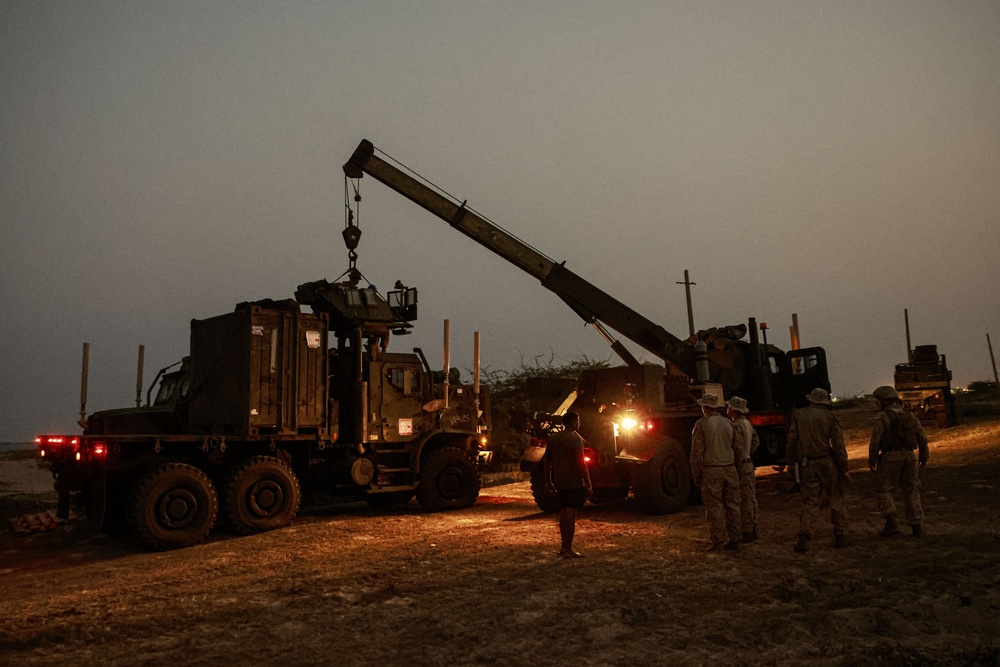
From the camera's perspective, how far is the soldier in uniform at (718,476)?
28.4 ft

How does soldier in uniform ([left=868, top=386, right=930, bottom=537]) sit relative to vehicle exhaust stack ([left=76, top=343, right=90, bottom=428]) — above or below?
below

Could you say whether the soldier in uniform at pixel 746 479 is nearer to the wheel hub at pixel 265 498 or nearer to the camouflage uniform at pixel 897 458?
the camouflage uniform at pixel 897 458

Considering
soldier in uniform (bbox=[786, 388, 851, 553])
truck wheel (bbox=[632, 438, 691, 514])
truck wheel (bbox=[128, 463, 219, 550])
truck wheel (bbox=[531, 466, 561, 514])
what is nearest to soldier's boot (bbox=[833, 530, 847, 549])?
soldier in uniform (bbox=[786, 388, 851, 553])

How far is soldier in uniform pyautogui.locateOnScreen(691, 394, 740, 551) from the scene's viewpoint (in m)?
8.66

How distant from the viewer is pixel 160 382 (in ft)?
48.3

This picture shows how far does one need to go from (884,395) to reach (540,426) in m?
5.36

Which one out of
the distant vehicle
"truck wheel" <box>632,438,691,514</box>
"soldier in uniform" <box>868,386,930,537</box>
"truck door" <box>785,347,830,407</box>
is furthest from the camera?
the distant vehicle

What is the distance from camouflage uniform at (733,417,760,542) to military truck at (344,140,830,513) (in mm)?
2665

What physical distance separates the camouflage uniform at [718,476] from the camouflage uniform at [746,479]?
0.14 meters

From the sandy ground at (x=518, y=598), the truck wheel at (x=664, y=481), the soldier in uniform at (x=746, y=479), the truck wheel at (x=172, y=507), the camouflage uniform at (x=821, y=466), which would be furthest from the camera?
the truck wheel at (x=664, y=481)

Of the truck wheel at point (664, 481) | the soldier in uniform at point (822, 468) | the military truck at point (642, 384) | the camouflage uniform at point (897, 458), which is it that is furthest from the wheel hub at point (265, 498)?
the camouflage uniform at point (897, 458)

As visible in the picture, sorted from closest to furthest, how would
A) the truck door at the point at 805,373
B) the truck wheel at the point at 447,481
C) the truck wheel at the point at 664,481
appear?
the truck wheel at the point at 664,481 < the truck wheel at the point at 447,481 < the truck door at the point at 805,373

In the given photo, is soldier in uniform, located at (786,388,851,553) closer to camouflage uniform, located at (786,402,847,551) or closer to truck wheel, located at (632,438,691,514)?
camouflage uniform, located at (786,402,847,551)

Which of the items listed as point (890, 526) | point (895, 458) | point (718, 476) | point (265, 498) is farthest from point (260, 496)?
point (895, 458)
